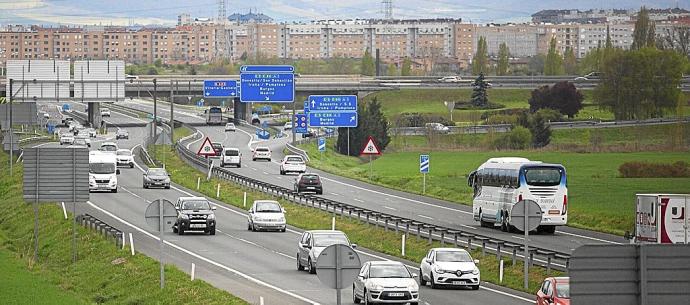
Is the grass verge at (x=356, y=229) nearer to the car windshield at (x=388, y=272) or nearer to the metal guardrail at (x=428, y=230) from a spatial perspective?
the metal guardrail at (x=428, y=230)

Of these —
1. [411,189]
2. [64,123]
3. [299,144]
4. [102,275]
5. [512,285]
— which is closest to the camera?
[512,285]

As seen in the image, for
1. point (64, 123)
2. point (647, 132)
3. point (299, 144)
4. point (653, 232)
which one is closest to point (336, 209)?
point (653, 232)

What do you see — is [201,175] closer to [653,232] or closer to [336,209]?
[336,209]

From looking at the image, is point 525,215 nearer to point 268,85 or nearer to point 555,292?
point 555,292

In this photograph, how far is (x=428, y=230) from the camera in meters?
52.0

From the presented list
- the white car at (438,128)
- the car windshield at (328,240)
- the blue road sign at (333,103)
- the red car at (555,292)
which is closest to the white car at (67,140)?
the blue road sign at (333,103)

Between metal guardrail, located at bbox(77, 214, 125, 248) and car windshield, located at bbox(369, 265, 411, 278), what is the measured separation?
18.0 meters

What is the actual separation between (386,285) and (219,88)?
90830 millimetres

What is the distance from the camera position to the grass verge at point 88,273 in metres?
37.6

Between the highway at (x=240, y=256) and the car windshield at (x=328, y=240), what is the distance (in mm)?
1129

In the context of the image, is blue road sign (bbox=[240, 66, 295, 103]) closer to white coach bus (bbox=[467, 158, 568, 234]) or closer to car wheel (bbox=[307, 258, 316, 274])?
white coach bus (bbox=[467, 158, 568, 234])

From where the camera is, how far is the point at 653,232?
41625 millimetres

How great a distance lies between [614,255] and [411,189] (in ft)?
238

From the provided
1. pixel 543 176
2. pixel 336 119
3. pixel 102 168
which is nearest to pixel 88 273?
pixel 543 176
